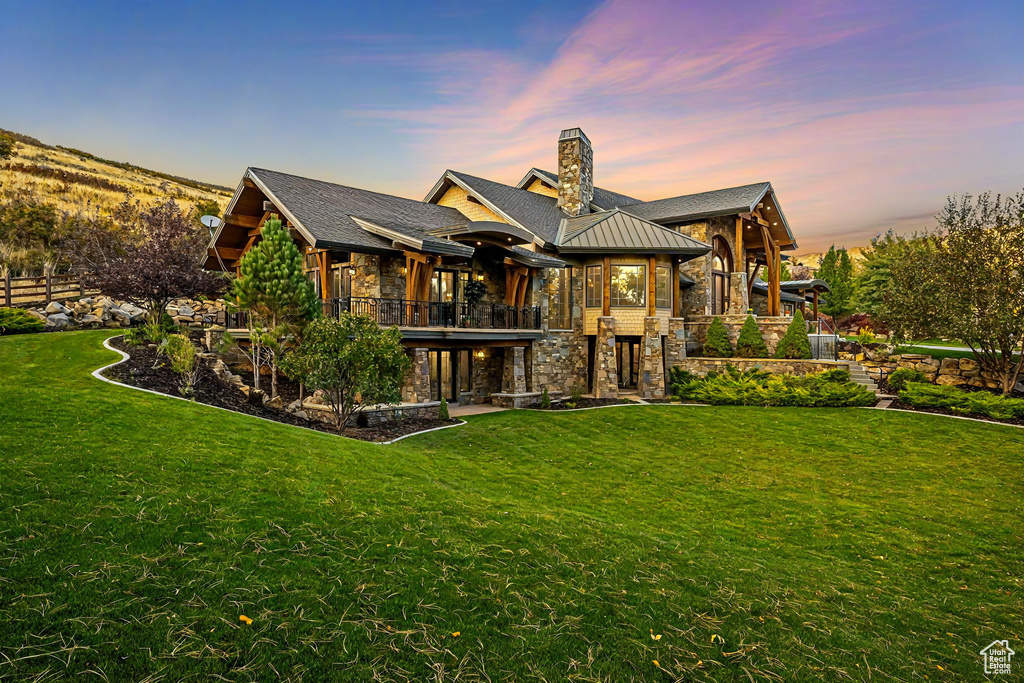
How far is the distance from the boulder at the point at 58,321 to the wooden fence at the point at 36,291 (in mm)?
2549

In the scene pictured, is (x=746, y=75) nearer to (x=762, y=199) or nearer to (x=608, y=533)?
(x=762, y=199)

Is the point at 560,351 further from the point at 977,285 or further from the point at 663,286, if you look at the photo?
the point at 977,285

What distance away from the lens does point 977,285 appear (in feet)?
55.1

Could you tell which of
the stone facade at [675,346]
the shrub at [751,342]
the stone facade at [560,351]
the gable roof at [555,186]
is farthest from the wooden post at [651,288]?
the gable roof at [555,186]

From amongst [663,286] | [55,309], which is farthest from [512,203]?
[55,309]

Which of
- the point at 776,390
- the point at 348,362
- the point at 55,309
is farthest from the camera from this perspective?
the point at 55,309

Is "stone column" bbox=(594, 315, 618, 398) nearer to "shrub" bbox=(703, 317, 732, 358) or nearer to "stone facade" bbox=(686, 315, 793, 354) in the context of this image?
"shrub" bbox=(703, 317, 732, 358)

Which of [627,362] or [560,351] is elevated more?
[560,351]

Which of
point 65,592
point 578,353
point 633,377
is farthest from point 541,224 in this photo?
point 65,592

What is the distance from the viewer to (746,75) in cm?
1975

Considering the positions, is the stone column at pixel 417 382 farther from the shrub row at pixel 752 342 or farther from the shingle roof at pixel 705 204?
the shingle roof at pixel 705 204

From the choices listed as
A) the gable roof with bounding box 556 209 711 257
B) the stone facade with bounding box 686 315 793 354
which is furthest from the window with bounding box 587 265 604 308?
the stone facade with bounding box 686 315 793 354

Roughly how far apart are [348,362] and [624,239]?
13.7 metres

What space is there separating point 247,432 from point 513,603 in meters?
6.52
